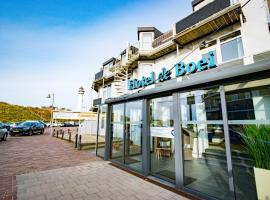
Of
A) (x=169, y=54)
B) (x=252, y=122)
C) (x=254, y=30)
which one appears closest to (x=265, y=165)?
(x=252, y=122)

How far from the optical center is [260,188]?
291 centimetres

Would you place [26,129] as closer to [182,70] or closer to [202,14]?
[182,70]

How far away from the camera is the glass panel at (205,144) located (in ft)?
13.5

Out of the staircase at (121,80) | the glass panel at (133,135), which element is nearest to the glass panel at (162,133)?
the glass panel at (133,135)

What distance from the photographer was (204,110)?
6.46m

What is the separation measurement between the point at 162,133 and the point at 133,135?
1961 millimetres

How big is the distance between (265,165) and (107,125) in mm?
6233

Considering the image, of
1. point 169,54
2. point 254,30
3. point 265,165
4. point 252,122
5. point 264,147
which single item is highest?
point 169,54

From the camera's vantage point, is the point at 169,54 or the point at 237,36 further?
the point at 169,54

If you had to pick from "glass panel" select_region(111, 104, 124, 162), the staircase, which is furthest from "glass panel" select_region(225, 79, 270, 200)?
the staircase

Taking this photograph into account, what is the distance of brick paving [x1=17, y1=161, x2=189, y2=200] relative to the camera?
12.2 feet

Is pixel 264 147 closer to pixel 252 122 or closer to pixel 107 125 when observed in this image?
pixel 252 122

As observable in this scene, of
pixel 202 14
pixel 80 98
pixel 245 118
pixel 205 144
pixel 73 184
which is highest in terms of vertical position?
pixel 202 14

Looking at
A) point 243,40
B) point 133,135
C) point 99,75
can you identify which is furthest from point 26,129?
point 243,40
